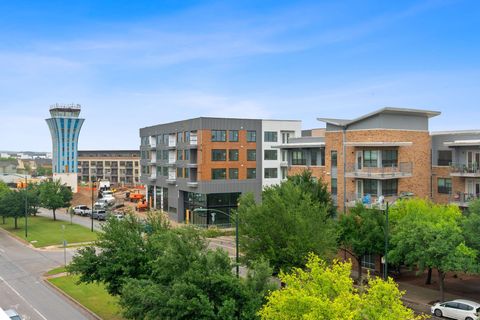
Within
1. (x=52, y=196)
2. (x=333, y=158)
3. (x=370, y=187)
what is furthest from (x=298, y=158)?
(x=52, y=196)

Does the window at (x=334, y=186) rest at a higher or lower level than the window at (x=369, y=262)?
higher

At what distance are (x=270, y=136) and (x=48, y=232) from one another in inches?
1395

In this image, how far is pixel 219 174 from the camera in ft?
231

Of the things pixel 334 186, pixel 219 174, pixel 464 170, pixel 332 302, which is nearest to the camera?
pixel 332 302

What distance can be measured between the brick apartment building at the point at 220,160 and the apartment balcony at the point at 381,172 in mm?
29204

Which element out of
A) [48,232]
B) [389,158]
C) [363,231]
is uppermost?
[389,158]

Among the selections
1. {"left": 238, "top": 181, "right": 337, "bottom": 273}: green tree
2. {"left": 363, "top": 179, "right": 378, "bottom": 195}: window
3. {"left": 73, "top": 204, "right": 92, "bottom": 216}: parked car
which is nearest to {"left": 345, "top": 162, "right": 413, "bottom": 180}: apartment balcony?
{"left": 363, "top": 179, "right": 378, "bottom": 195}: window

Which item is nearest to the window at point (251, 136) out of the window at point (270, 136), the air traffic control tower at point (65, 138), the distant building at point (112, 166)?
the window at point (270, 136)

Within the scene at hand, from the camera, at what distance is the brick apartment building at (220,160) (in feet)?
228

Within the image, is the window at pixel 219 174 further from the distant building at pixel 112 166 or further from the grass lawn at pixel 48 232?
the distant building at pixel 112 166

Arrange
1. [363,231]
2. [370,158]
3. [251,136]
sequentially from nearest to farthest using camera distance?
[363,231] < [370,158] < [251,136]

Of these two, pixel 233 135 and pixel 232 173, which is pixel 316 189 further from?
pixel 233 135

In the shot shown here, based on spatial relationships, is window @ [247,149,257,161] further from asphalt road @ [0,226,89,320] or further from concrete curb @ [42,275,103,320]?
concrete curb @ [42,275,103,320]

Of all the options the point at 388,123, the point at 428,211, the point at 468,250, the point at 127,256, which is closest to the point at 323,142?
the point at 388,123
